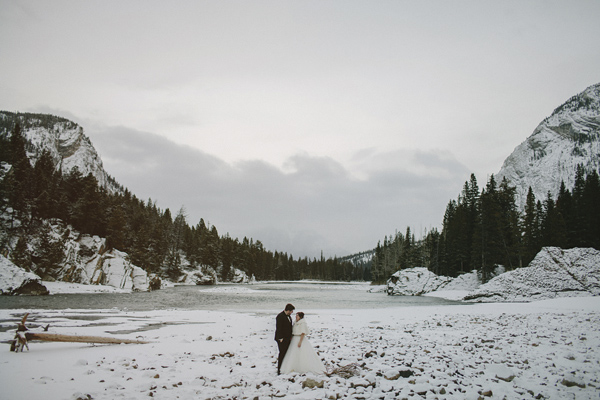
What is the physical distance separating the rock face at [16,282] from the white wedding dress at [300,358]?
43277 millimetres

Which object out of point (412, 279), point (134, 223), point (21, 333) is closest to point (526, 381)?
point (21, 333)

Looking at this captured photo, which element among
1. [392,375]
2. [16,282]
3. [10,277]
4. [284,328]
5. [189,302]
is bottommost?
[189,302]

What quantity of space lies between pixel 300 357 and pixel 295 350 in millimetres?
229

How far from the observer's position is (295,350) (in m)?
9.06

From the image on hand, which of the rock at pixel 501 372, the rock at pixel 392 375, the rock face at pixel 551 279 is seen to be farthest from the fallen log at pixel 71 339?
the rock face at pixel 551 279

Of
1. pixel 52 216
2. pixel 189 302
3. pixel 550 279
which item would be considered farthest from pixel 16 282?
pixel 550 279

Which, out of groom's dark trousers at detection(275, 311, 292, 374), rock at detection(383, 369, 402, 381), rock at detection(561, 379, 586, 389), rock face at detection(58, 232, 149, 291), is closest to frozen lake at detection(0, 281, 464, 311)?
rock face at detection(58, 232, 149, 291)

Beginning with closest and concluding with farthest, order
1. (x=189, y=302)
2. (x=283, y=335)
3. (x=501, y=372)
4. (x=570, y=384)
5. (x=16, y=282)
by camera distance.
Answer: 1. (x=570, y=384)
2. (x=501, y=372)
3. (x=283, y=335)
4. (x=189, y=302)
5. (x=16, y=282)

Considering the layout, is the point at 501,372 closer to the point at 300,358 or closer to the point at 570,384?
the point at 570,384

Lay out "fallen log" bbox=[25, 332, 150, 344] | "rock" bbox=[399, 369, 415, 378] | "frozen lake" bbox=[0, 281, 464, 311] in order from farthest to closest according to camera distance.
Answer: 1. "frozen lake" bbox=[0, 281, 464, 311]
2. "fallen log" bbox=[25, 332, 150, 344]
3. "rock" bbox=[399, 369, 415, 378]

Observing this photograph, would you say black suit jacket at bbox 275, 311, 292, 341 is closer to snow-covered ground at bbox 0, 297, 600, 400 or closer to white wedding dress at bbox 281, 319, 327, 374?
white wedding dress at bbox 281, 319, 327, 374

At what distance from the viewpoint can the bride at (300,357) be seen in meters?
8.90

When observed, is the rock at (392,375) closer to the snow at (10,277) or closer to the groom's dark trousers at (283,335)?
the groom's dark trousers at (283,335)

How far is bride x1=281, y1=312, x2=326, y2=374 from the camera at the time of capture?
29.2 ft
